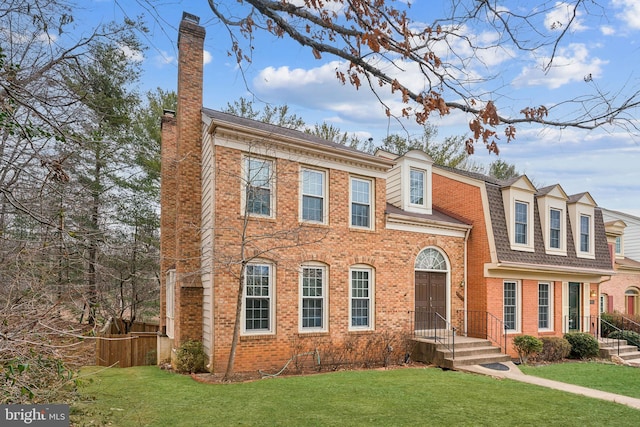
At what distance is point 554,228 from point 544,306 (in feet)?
10.2

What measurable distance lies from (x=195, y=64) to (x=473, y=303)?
1233cm

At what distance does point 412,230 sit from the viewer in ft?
47.4

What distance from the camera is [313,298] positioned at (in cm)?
1248

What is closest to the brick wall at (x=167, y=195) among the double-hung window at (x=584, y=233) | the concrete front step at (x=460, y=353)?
the concrete front step at (x=460, y=353)

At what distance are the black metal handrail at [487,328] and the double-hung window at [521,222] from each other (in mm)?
3108

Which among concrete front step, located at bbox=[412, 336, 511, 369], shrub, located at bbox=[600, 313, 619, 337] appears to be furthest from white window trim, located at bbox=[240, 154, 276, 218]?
shrub, located at bbox=[600, 313, 619, 337]

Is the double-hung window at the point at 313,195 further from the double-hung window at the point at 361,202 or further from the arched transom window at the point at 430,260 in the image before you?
the arched transom window at the point at 430,260

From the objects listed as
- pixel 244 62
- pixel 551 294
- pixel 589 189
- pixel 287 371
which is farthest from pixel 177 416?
pixel 589 189

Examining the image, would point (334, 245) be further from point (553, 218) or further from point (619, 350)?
point (619, 350)

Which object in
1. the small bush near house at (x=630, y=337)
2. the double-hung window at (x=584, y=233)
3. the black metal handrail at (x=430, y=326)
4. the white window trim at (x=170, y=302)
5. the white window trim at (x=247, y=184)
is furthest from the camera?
the double-hung window at (x=584, y=233)

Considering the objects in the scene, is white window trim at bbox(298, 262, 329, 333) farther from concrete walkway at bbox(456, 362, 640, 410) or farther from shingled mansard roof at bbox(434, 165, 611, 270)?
shingled mansard roof at bbox(434, 165, 611, 270)

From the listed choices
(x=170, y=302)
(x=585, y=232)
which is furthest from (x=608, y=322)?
(x=170, y=302)

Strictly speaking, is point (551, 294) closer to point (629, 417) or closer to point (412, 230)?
point (412, 230)

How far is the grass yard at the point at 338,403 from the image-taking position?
7.04 metres
